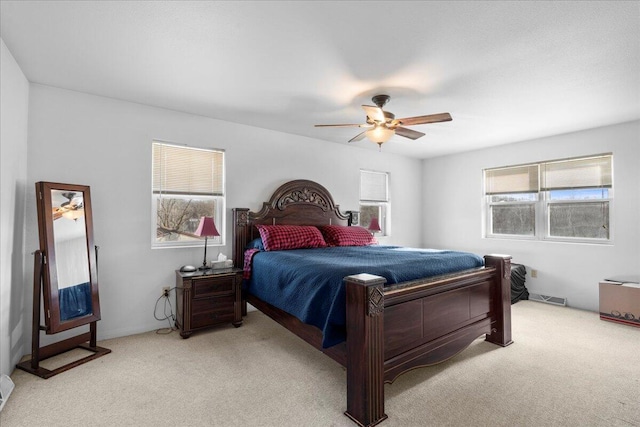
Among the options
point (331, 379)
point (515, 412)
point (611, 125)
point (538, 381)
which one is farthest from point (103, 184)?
point (611, 125)

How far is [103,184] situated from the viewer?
3154 mm

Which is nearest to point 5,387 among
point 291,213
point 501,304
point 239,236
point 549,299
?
point 239,236

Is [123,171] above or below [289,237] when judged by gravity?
above

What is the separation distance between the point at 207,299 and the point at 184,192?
131 cm

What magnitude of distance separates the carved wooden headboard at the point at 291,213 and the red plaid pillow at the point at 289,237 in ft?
0.72

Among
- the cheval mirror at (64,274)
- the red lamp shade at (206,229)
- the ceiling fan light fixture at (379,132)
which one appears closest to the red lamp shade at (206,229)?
the red lamp shade at (206,229)

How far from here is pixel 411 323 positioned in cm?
222

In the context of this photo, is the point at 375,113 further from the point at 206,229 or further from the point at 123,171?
the point at 123,171

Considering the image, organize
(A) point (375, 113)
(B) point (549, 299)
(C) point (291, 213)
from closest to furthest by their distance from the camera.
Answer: (A) point (375, 113) < (C) point (291, 213) < (B) point (549, 299)

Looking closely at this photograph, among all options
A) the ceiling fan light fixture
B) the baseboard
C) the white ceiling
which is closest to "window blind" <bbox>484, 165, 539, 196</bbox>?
the white ceiling

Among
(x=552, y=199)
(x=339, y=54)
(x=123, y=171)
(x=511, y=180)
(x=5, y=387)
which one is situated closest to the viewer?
(x=5, y=387)

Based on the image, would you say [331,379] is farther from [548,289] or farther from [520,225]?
[520,225]

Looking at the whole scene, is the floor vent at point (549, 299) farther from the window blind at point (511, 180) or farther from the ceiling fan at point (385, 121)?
the ceiling fan at point (385, 121)

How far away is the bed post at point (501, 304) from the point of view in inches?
116
